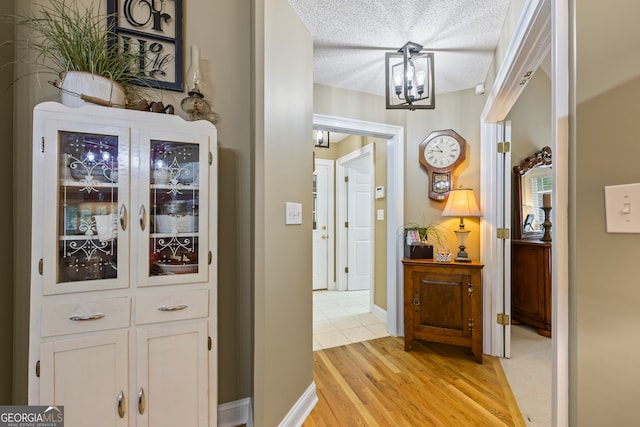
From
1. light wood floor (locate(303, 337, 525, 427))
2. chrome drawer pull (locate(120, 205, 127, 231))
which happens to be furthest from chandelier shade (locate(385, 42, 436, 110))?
light wood floor (locate(303, 337, 525, 427))

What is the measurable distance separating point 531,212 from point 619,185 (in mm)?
2875

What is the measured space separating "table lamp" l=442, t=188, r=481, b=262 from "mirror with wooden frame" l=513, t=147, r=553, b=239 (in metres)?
1.09

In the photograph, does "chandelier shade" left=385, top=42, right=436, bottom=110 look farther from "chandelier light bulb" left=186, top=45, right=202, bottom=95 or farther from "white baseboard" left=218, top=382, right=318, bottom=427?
"white baseboard" left=218, top=382, right=318, bottom=427

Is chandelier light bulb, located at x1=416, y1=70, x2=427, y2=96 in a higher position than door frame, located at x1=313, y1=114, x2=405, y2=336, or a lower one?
higher

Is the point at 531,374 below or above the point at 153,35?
below

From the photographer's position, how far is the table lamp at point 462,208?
2.41 metres

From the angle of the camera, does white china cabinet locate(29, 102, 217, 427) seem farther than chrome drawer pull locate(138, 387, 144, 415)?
No

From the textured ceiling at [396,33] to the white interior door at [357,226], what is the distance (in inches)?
91.4

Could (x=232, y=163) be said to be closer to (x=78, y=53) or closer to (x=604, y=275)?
(x=78, y=53)

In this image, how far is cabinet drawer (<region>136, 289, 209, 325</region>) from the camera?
117cm

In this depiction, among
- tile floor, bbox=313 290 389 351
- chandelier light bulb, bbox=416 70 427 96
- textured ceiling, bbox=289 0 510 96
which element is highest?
textured ceiling, bbox=289 0 510 96

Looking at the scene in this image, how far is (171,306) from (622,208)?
1.60 metres

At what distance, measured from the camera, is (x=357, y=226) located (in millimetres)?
4746

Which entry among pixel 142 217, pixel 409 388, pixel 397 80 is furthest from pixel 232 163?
pixel 409 388
